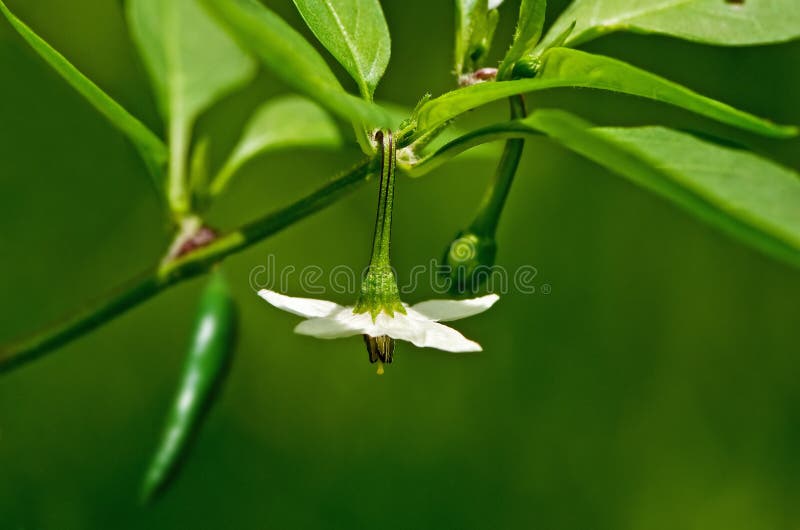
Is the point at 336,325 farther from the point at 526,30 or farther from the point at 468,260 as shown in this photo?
the point at 526,30

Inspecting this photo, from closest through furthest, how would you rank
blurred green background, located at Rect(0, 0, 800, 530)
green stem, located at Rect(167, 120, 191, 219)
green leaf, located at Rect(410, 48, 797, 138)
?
green leaf, located at Rect(410, 48, 797, 138)
green stem, located at Rect(167, 120, 191, 219)
blurred green background, located at Rect(0, 0, 800, 530)

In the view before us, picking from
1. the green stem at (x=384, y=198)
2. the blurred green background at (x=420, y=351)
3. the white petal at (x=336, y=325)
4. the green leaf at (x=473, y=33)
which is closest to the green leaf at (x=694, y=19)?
the green leaf at (x=473, y=33)

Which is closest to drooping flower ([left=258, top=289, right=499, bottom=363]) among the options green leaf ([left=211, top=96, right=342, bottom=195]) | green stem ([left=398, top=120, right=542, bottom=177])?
green stem ([left=398, top=120, right=542, bottom=177])

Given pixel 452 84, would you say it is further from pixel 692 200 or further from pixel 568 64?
pixel 692 200

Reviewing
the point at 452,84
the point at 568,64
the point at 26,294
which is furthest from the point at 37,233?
the point at 568,64

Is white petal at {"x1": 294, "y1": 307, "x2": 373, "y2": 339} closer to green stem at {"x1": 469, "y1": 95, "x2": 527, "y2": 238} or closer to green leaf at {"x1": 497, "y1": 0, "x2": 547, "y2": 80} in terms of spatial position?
green stem at {"x1": 469, "y1": 95, "x2": 527, "y2": 238}

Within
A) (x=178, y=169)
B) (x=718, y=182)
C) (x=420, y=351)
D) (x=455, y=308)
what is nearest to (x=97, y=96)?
(x=178, y=169)

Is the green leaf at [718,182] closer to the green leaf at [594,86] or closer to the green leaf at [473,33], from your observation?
the green leaf at [594,86]
